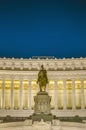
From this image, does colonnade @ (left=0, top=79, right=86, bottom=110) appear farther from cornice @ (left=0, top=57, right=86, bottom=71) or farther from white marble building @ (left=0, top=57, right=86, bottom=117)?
cornice @ (left=0, top=57, right=86, bottom=71)

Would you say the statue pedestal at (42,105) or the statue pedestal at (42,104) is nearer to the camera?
the statue pedestal at (42,105)

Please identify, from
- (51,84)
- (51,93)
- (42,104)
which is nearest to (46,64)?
(51,84)

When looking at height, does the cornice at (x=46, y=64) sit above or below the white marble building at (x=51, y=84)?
above

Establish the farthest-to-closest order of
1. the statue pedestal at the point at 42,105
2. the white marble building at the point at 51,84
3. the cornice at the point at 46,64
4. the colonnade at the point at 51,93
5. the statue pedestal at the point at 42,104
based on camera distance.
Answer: the cornice at the point at 46,64
the colonnade at the point at 51,93
the white marble building at the point at 51,84
the statue pedestal at the point at 42,104
the statue pedestal at the point at 42,105

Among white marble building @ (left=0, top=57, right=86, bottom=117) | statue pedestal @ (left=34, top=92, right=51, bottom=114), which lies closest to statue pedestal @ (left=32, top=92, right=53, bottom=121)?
statue pedestal @ (left=34, top=92, right=51, bottom=114)

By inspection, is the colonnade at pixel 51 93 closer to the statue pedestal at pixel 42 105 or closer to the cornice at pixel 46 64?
the cornice at pixel 46 64

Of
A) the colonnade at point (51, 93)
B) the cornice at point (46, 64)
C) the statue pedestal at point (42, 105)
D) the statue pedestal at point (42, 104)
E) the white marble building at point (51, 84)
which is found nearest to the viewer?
the statue pedestal at point (42, 105)

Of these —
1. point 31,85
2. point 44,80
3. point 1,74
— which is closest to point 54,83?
point 31,85

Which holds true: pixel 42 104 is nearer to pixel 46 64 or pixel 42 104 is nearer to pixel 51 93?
pixel 51 93

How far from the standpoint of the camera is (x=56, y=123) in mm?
58812

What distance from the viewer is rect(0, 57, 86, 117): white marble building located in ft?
328

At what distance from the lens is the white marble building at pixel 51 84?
100 metres

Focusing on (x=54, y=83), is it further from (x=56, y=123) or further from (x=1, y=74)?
(x=56, y=123)

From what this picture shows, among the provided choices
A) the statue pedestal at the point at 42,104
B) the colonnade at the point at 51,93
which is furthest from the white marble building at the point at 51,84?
the statue pedestal at the point at 42,104
